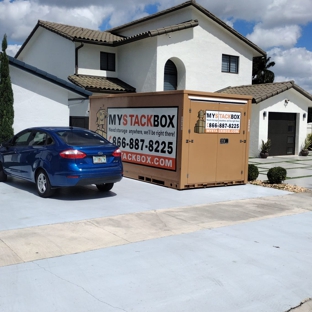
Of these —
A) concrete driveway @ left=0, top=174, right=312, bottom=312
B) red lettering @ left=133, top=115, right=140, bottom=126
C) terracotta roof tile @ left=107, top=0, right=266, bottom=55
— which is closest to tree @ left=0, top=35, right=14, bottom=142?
red lettering @ left=133, top=115, right=140, bottom=126

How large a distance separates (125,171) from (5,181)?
11.6 ft

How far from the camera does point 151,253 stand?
19.0 feet

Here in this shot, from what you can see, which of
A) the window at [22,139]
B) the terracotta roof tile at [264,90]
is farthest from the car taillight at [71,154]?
the terracotta roof tile at [264,90]

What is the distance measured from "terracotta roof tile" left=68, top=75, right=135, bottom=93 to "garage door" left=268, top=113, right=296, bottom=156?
26.3 feet

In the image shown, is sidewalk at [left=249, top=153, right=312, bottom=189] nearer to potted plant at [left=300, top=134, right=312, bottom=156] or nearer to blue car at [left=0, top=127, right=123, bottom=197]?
potted plant at [left=300, top=134, right=312, bottom=156]

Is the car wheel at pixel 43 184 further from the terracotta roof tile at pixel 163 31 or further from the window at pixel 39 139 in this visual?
the terracotta roof tile at pixel 163 31

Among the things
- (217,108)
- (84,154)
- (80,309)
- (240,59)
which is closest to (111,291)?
(80,309)

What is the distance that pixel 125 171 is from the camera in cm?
1283

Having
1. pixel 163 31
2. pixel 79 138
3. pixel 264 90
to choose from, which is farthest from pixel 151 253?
pixel 264 90

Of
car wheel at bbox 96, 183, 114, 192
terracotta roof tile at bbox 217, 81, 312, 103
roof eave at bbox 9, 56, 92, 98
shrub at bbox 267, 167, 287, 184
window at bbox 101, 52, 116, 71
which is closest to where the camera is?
car wheel at bbox 96, 183, 114, 192

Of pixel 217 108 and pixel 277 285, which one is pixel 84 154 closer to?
pixel 217 108

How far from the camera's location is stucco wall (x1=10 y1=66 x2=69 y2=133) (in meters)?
15.5

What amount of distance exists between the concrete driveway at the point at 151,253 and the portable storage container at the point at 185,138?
1.55 m

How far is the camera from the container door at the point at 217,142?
35.4ft
